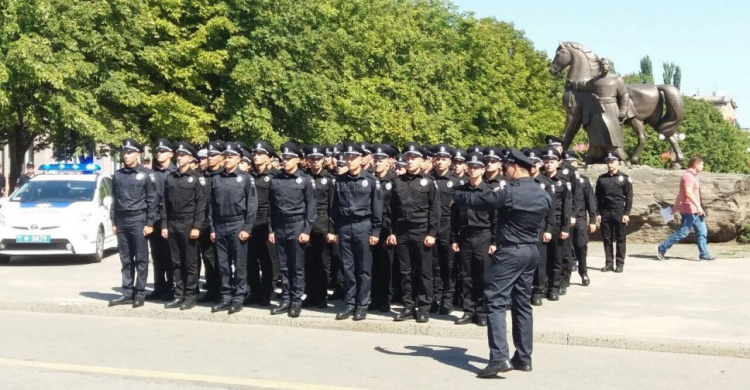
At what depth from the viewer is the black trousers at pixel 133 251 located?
11.8m

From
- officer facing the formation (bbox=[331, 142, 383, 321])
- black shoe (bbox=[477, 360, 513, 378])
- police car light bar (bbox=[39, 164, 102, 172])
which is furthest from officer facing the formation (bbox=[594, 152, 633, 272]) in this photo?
police car light bar (bbox=[39, 164, 102, 172])

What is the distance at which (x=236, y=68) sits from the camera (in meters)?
30.0

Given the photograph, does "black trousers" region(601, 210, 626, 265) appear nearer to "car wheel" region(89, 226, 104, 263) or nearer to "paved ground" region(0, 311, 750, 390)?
"paved ground" region(0, 311, 750, 390)

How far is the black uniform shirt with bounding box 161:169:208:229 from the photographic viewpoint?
1169 cm

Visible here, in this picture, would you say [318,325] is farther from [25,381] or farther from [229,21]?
[229,21]

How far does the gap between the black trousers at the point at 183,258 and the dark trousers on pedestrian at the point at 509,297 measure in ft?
15.2

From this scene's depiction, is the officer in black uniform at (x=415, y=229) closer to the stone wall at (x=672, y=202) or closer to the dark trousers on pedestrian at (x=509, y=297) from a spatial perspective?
the dark trousers on pedestrian at (x=509, y=297)

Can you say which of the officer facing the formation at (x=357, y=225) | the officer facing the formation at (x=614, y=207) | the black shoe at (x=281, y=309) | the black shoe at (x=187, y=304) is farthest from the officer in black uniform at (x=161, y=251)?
the officer facing the formation at (x=614, y=207)

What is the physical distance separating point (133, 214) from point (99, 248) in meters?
5.66

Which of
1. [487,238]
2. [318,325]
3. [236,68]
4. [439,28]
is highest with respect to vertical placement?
[439,28]

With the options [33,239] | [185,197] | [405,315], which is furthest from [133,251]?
[33,239]

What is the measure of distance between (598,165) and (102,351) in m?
13.4

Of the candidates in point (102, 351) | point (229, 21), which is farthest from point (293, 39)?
point (102, 351)

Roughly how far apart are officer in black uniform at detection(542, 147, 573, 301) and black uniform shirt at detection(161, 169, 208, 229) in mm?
4317
